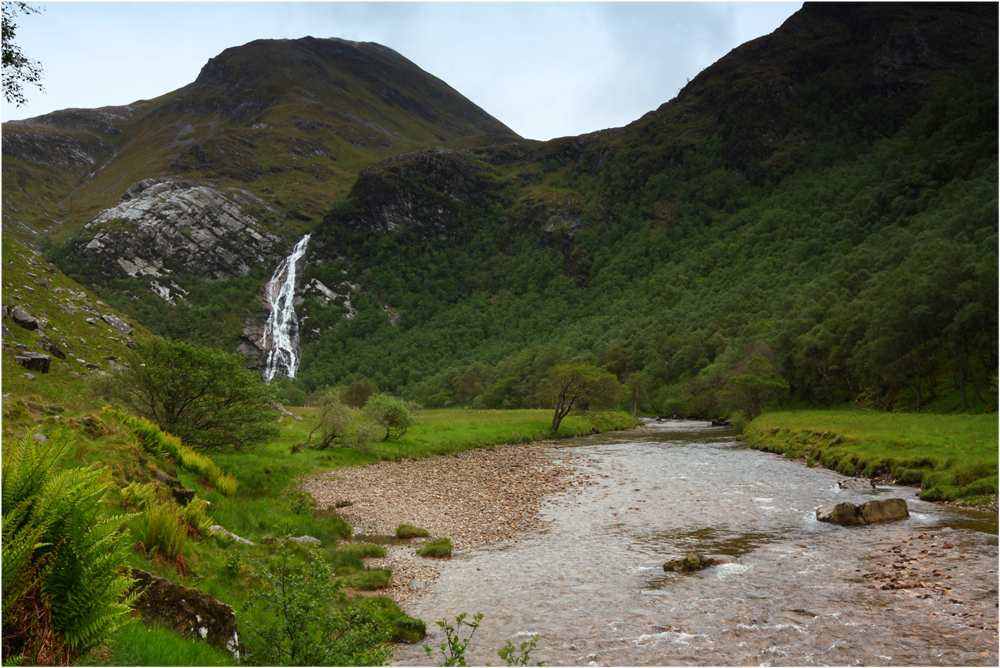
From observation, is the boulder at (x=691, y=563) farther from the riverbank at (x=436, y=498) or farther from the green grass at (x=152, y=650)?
the green grass at (x=152, y=650)

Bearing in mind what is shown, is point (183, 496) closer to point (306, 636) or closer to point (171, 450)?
point (171, 450)

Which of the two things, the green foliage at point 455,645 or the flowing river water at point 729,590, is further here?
the flowing river water at point 729,590

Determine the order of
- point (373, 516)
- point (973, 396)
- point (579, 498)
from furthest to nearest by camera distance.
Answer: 1. point (973, 396)
2. point (579, 498)
3. point (373, 516)

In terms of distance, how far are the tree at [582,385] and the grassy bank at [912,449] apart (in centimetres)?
1669

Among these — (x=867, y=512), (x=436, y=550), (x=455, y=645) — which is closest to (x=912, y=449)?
(x=867, y=512)

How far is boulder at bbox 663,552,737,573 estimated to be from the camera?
48.6 ft

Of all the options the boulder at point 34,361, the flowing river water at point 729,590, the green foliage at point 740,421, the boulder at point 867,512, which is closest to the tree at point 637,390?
the green foliage at point 740,421

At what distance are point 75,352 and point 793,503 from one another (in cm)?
4425

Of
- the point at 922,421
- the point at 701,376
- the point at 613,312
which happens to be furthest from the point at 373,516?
the point at 613,312

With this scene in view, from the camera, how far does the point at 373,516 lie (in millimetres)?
22406

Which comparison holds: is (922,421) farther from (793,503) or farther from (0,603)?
(0,603)

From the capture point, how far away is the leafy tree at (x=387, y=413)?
43.4 meters

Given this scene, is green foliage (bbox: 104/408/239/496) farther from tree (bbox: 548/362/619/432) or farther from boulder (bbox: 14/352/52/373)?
tree (bbox: 548/362/619/432)

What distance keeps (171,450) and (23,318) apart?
84.3 ft
